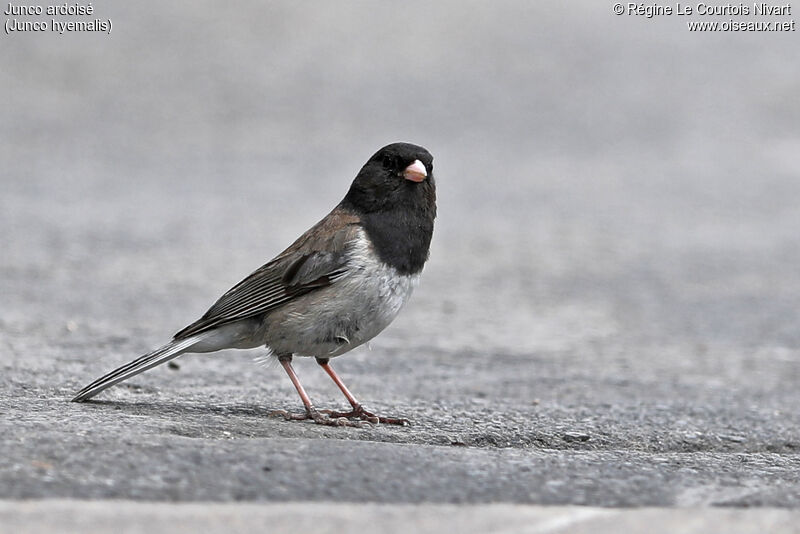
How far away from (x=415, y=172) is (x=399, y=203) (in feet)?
0.51

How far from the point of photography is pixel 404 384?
633cm

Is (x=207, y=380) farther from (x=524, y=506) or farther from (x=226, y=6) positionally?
(x=226, y=6)

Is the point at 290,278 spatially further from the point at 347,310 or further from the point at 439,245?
the point at 439,245

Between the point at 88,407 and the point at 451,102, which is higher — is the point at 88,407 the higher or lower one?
the lower one

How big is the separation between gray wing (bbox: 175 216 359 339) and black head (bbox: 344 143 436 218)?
0.15m

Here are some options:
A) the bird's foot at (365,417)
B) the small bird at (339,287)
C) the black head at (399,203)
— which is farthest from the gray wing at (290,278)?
the bird's foot at (365,417)

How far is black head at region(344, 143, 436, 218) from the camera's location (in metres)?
5.25

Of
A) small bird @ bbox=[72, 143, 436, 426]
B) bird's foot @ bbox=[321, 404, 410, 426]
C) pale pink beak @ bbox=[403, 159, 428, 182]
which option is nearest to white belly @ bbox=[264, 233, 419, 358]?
small bird @ bbox=[72, 143, 436, 426]

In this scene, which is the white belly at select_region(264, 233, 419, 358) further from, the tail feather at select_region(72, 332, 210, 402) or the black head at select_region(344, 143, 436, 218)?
the tail feather at select_region(72, 332, 210, 402)

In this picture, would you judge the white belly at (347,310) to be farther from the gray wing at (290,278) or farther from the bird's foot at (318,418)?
the bird's foot at (318,418)

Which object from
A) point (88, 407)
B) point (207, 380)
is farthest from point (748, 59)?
point (88, 407)

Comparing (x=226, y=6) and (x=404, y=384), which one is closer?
(x=404, y=384)

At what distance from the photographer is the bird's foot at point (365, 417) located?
504 centimetres

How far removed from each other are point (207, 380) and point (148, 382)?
339 millimetres
